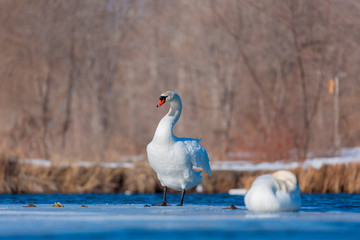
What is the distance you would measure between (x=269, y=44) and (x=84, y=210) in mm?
23101

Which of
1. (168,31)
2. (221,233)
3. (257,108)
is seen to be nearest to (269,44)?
(257,108)

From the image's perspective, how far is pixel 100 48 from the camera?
34.0m

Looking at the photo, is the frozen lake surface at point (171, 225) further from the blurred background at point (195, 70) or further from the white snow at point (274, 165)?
the blurred background at point (195, 70)

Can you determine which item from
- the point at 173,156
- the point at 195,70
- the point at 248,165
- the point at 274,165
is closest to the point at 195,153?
the point at 173,156

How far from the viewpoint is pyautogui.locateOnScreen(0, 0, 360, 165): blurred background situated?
29281 mm

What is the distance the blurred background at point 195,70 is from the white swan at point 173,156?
14.2m

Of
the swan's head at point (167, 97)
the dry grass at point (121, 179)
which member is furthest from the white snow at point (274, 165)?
the swan's head at point (167, 97)

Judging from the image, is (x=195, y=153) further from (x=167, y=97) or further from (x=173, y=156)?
(x=167, y=97)

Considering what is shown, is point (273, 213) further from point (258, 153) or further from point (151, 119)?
point (151, 119)

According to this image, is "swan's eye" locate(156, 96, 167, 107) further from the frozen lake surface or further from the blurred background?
the blurred background

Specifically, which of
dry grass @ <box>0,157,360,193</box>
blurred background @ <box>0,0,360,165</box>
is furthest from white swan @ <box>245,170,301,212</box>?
blurred background @ <box>0,0,360,165</box>

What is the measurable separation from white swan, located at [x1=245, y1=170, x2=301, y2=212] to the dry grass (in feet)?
30.3

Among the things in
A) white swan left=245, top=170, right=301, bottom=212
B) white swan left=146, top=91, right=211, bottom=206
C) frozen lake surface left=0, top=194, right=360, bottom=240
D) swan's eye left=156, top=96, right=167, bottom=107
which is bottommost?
frozen lake surface left=0, top=194, right=360, bottom=240

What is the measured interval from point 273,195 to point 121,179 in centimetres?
1099
